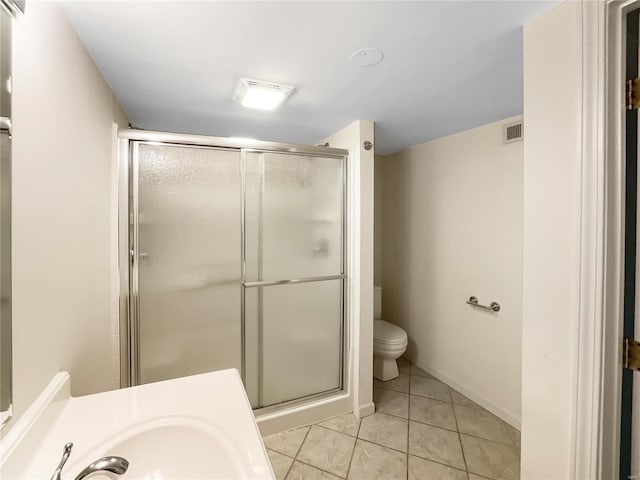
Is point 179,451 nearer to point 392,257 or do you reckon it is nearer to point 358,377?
point 358,377

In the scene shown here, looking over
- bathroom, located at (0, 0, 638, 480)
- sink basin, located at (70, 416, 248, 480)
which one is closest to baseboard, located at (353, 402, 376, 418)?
A: bathroom, located at (0, 0, 638, 480)

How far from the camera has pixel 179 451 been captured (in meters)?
0.92

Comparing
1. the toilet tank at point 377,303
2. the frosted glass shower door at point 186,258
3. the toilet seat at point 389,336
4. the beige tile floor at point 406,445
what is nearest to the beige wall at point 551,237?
the beige tile floor at point 406,445

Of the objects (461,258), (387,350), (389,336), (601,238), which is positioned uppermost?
(601,238)

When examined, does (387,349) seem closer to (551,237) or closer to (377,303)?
(377,303)

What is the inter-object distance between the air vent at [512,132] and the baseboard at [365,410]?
2292mm

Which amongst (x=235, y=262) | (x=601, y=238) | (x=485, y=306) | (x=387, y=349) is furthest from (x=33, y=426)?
(x=485, y=306)

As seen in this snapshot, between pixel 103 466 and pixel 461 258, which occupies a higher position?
pixel 461 258

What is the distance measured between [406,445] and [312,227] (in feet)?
5.42

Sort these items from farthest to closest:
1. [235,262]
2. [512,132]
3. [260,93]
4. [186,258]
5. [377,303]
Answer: [377,303] < [512,132] < [235,262] < [186,258] < [260,93]

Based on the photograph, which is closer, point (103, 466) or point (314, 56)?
point (103, 466)

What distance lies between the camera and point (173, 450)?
0.92 metres

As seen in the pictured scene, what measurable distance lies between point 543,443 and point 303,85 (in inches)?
78.3

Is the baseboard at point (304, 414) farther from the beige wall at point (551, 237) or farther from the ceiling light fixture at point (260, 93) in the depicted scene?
the ceiling light fixture at point (260, 93)
